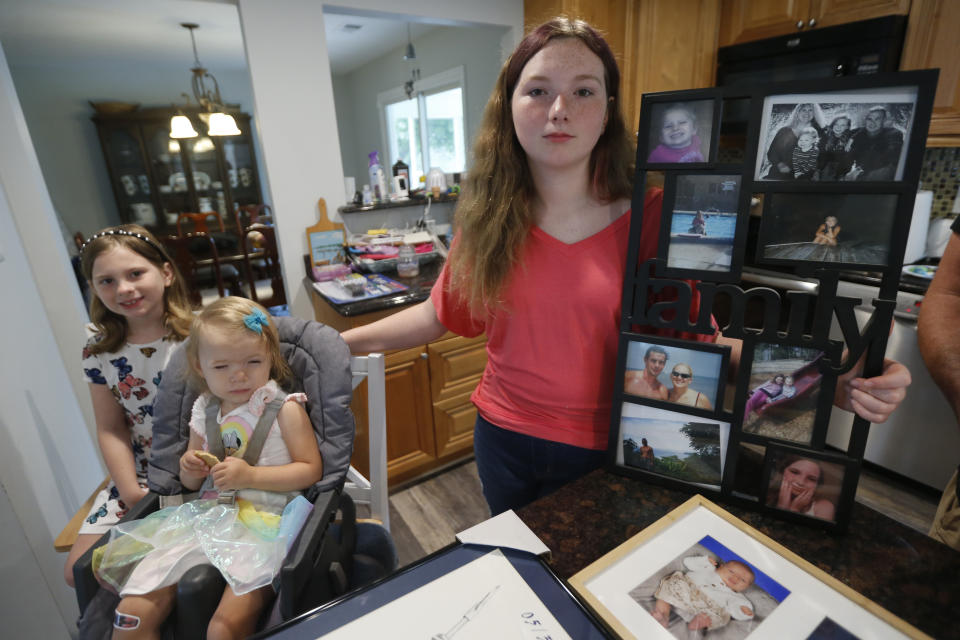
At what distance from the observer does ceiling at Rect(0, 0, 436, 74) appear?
3123mm

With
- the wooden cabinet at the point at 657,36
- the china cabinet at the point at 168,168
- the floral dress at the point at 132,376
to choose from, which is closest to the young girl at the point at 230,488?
the floral dress at the point at 132,376

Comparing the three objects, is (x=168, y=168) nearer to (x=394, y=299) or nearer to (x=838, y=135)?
(x=394, y=299)

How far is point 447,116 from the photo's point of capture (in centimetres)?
502

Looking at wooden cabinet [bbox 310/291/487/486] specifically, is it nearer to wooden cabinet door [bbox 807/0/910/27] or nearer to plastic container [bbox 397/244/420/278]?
plastic container [bbox 397/244/420/278]

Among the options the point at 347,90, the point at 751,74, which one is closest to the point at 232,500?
the point at 751,74

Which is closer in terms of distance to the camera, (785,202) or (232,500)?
(785,202)

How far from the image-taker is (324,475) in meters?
1.02

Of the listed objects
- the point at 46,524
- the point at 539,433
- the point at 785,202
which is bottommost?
the point at 46,524

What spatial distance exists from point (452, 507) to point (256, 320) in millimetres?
1375

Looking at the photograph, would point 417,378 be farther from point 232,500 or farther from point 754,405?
point 754,405

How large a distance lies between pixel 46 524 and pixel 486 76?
3.84 m

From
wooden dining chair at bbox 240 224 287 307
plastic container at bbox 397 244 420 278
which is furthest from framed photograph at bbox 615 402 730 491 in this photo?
wooden dining chair at bbox 240 224 287 307

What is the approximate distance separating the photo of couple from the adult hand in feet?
0.49

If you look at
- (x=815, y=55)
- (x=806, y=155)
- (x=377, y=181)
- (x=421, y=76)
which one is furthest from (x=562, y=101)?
(x=421, y=76)
